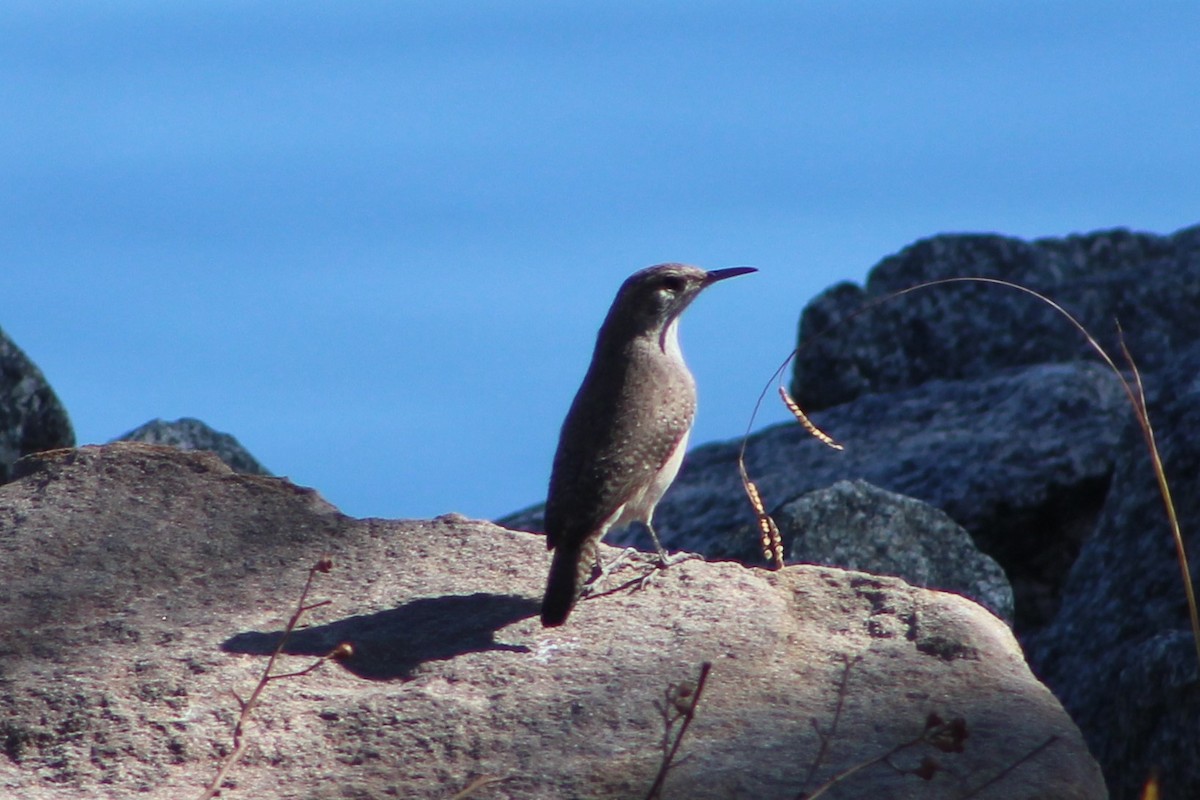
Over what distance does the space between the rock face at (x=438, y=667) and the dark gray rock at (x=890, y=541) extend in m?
1.75

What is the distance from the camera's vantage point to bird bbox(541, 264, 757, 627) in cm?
523

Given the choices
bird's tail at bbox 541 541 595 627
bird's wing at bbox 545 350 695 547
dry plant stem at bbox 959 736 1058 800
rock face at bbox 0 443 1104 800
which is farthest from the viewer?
bird's wing at bbox 545 350 695 547

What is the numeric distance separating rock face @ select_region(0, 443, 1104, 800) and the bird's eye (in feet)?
4.52

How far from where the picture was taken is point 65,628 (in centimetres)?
502

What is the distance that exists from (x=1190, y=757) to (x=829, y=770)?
2005 millimetres

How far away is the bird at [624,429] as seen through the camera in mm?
Answer: 5227

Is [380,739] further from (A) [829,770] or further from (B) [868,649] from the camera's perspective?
(B) [868,649]

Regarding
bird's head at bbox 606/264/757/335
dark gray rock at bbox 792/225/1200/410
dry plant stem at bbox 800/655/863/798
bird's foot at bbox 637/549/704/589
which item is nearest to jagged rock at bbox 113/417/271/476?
bird's head at bbox 606/264/757/335

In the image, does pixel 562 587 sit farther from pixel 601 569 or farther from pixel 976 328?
pixel 976 328

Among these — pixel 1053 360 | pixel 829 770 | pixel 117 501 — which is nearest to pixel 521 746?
pixel 829 770

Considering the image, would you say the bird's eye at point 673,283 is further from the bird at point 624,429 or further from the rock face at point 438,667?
the rock face at point 438,667

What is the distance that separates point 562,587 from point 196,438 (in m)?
4.16

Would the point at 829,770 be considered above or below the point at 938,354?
below

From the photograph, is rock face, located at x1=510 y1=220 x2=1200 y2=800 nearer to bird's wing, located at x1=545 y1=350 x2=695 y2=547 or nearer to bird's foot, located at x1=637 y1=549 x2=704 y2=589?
bird's wing, located at x1=545 y1=350 x2=695 y2=547
